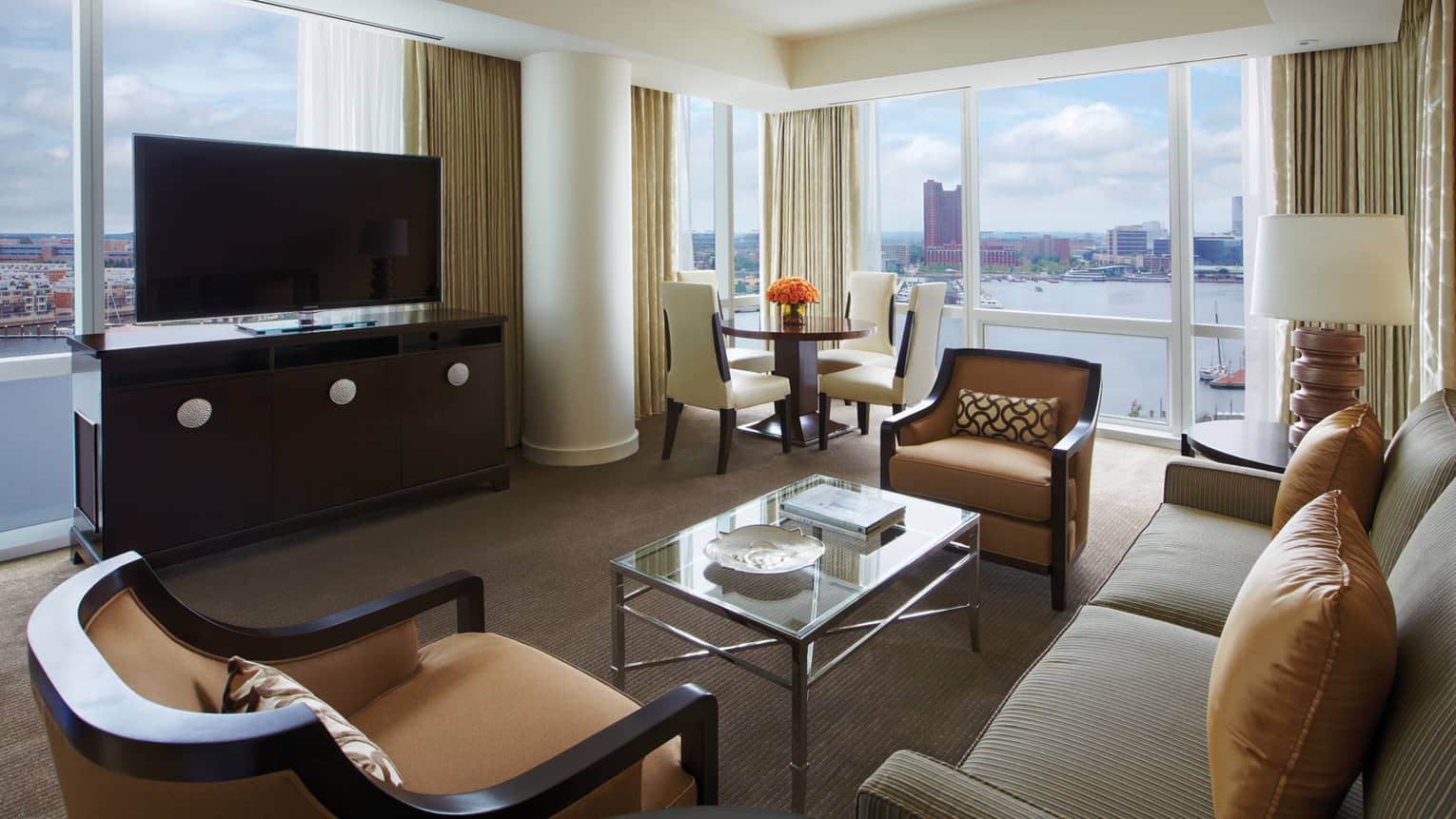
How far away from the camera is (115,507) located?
9.91 feet

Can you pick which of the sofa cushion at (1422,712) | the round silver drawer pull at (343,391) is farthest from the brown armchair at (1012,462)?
the round silver drawer pull at (343,391)

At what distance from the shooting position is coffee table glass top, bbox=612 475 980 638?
196 centimetres

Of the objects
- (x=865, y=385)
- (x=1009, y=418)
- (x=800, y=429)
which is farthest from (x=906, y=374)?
(x=1009, y=418)

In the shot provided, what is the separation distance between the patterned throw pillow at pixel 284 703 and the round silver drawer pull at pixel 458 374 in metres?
2.94

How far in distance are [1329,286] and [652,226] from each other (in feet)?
13.5

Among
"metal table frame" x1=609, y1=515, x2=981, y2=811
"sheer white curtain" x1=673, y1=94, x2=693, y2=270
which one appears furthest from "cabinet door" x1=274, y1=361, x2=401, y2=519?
"sheer white curtain" x1=673, y1=94, x2=693, y2=270

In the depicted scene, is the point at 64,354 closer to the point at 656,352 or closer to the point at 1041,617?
the point at 656,352

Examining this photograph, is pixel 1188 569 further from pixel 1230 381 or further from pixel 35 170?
pixel 35 170

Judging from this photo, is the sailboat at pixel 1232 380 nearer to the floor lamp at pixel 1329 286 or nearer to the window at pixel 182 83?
the floor lamp at pixel 1329 286

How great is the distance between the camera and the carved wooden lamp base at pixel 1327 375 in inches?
120

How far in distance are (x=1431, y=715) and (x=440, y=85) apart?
4.86m

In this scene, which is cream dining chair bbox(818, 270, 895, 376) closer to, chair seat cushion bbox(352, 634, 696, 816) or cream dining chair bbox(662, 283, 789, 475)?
cream dining chair bbox(662, 283, 789, 475)

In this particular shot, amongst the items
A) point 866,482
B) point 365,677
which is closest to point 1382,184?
point 866,482

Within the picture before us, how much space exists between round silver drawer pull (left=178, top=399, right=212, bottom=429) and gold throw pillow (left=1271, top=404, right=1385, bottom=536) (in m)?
3.53
